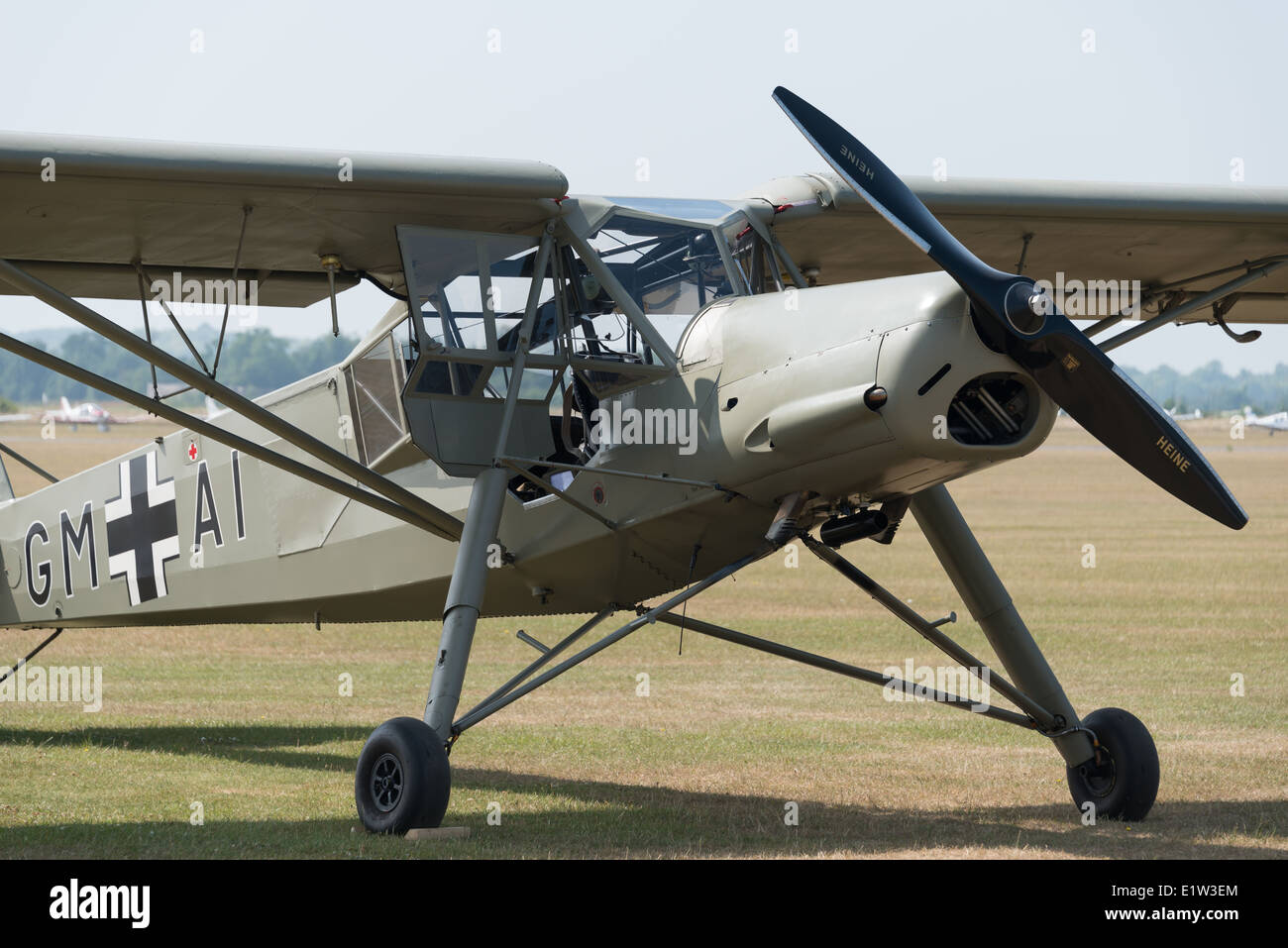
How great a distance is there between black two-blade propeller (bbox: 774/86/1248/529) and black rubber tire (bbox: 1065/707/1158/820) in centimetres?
191

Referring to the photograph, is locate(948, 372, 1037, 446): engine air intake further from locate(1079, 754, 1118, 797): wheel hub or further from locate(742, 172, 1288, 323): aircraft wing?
locate(1079, 754, 1118, 797): wheel hub

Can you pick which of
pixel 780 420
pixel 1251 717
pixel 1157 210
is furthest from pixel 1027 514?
pixel 780 420

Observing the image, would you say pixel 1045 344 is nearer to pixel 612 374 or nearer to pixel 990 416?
pixel 990 416

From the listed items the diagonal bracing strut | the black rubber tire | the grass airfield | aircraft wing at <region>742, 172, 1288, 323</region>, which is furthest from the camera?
aircraft wing at <region>742, 172, 1288, 323</region>

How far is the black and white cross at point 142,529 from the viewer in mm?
11133

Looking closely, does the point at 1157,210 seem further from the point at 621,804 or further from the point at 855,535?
the point at 621,804

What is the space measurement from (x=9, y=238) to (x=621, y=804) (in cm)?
470

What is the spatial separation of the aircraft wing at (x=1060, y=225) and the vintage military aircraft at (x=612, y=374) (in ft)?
0.08

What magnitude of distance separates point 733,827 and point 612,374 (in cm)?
249

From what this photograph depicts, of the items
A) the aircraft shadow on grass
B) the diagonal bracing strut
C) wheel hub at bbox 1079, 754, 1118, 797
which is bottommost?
the aircraft shadow on grass

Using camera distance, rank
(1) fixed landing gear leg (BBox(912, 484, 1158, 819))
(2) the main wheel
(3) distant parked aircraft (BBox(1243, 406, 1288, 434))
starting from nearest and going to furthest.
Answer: (2) the main wheel
(1) fixed landing gear leg (BBox(912, 484, 1158, 819))
(3) distant parked aircraft (BBox(1243, 406, 1288, 434))

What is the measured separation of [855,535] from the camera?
767 centimetres

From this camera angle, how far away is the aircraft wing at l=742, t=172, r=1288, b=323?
9.36 meters

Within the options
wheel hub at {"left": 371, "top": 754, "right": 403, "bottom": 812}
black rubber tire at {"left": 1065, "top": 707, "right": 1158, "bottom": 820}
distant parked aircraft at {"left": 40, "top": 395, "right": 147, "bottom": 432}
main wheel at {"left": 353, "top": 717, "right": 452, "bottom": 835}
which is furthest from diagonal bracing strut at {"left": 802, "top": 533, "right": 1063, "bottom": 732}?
distant parked aircraft at {"left": 40, "top": 395, "right": 147, "bottom": 432}
